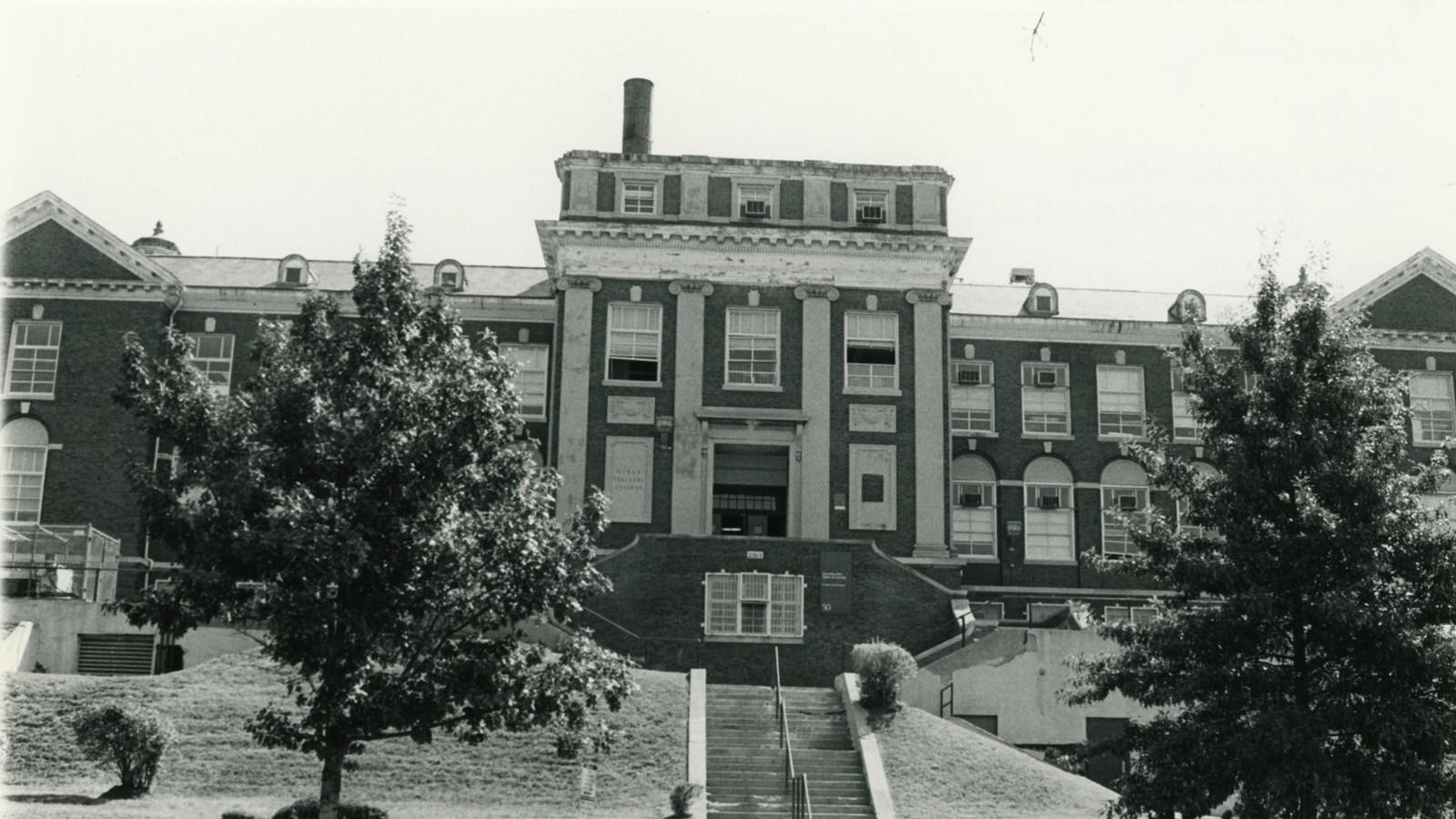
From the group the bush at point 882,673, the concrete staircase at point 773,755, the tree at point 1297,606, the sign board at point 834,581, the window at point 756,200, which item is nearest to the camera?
the tree at point 1297,606

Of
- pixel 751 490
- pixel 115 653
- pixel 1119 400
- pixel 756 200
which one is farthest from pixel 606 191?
pixel 115 653

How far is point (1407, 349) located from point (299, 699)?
3734cm

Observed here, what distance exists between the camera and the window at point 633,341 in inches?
1559

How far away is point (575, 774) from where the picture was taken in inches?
981

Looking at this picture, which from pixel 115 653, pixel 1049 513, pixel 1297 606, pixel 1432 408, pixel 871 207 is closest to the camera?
pixel 1297 606

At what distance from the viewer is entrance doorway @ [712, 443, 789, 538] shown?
3988 cm

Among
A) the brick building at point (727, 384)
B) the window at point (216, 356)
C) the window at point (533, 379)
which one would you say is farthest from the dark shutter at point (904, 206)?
the window at point (216, 356)

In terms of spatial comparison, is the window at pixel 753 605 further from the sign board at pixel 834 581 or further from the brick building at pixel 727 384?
the sign board at pixel 834 581

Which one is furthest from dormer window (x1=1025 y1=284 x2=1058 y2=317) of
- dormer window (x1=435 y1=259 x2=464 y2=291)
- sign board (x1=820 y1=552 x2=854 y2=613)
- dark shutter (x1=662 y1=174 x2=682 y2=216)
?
dormer window (x1=435 y1=259 x2=464 y2=291)

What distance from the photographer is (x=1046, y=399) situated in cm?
4538

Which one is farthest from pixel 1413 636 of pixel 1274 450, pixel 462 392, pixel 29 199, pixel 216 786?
pixel 29 199

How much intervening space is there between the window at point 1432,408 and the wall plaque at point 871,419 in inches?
662

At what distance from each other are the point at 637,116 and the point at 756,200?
4.49 meters

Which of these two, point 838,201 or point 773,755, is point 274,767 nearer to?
point 773,755
